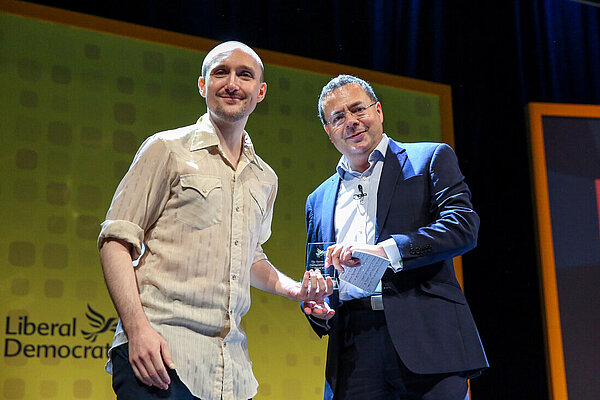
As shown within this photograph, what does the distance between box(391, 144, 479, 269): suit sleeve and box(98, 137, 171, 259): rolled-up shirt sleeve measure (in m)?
0.82

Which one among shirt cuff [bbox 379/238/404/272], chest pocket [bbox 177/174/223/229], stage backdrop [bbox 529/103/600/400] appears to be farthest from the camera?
stage backdrop [bbox 529/103/600/400]

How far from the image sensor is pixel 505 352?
445 cm

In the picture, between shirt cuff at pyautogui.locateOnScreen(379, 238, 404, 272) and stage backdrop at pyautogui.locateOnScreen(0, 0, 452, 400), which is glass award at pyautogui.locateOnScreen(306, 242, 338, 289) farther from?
stage backdrop at pyautogui.locateOnScreen(0, 0, 452, 400)

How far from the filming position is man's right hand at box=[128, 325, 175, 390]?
1.68 metres

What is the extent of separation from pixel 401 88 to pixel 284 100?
885mm

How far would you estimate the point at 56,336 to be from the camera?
10.4 feet

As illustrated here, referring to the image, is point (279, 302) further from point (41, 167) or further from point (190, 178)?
point (190, 178)

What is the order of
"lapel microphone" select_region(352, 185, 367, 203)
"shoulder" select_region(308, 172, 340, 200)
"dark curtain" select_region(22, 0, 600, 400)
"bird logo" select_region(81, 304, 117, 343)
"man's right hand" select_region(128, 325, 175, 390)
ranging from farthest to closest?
"dark curtain" select_region(22, 0, 600, 400), "bird logo" select_region(81, 304, 117, 343), "shoulder" select_region(308, 172, 340, 200), "lapel microphone" select_region(352, 185, 367, 203), "man's right hand" select_region(128, 325, 175, 390)

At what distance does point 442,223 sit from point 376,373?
57 centimetres

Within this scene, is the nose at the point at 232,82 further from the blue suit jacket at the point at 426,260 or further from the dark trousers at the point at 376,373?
the dark trousers at the point at 376,373

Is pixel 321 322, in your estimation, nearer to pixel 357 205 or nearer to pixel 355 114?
pixel 357 205

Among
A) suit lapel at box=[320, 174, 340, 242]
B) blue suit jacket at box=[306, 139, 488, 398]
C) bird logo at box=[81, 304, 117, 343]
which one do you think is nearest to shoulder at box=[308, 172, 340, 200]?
suit lapel at box=[320, 174, 340, 242]

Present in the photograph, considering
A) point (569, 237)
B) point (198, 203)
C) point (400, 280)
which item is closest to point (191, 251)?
point (198, 203)

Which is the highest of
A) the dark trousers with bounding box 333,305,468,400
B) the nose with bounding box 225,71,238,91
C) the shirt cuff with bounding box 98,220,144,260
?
the nose with bounding box 225,71,238,91
